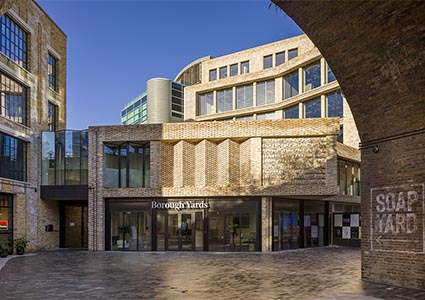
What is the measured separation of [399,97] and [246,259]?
Result: 34.7 feet

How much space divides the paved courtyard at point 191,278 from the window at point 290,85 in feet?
66.7

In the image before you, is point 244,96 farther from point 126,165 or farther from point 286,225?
point 126,165

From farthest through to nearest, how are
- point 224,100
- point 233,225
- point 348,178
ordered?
point 224,100 < point 348,178 < point 233,225

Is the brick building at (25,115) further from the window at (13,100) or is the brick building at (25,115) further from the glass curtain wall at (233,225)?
the glass curtain wall at (233,225)

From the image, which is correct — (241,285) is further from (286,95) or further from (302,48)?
(302,48)

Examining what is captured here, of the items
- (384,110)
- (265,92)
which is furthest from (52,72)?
(384,110)

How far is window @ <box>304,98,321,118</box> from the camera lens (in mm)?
33378

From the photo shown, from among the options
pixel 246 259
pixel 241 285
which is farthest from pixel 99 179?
pixel 241 285

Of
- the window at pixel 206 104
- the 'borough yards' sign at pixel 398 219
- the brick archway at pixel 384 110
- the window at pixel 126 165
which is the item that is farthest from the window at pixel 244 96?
the 'borough yards' sign at pixel 398 219

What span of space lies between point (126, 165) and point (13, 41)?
9225mm

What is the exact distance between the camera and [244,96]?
131ft

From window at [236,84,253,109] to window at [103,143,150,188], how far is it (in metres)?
18.8

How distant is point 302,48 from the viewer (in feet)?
124

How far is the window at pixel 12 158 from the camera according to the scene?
21.0 metres
